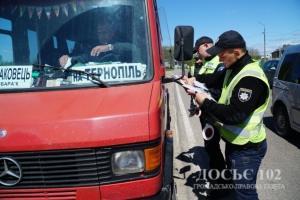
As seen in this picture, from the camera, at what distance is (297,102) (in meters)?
4.91

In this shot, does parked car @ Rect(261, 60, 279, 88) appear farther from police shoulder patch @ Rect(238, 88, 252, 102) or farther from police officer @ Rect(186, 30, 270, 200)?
police shoulder patch @ Rect(238, 88, 252, 102)

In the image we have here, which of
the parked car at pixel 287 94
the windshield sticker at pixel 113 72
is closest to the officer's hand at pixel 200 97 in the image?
the windshield sticker at pixel 113 72

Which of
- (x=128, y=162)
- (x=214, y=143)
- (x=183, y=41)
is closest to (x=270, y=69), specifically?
(x=214, y=143)

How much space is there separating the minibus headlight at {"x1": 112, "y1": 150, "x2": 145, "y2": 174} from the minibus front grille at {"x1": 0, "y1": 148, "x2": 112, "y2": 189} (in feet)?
0.16

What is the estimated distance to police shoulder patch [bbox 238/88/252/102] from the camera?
6.67 ft

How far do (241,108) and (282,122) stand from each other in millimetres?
4330

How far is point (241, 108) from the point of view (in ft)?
6.70

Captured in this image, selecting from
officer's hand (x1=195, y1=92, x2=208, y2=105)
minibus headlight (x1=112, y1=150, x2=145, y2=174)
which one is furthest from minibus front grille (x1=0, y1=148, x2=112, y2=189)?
officer's hand (x1=195, y1=92, x2=208, y2=105)

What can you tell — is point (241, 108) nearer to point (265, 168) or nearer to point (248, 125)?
point (248, 125)

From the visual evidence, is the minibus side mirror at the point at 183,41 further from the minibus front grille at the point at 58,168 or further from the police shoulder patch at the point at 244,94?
the minibus front grille at the point at 58,168

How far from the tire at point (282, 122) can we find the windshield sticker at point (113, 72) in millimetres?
4507

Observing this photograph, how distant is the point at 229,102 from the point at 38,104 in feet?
5.19

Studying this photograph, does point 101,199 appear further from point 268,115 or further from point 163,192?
point 268,115

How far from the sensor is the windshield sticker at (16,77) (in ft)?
7.33
